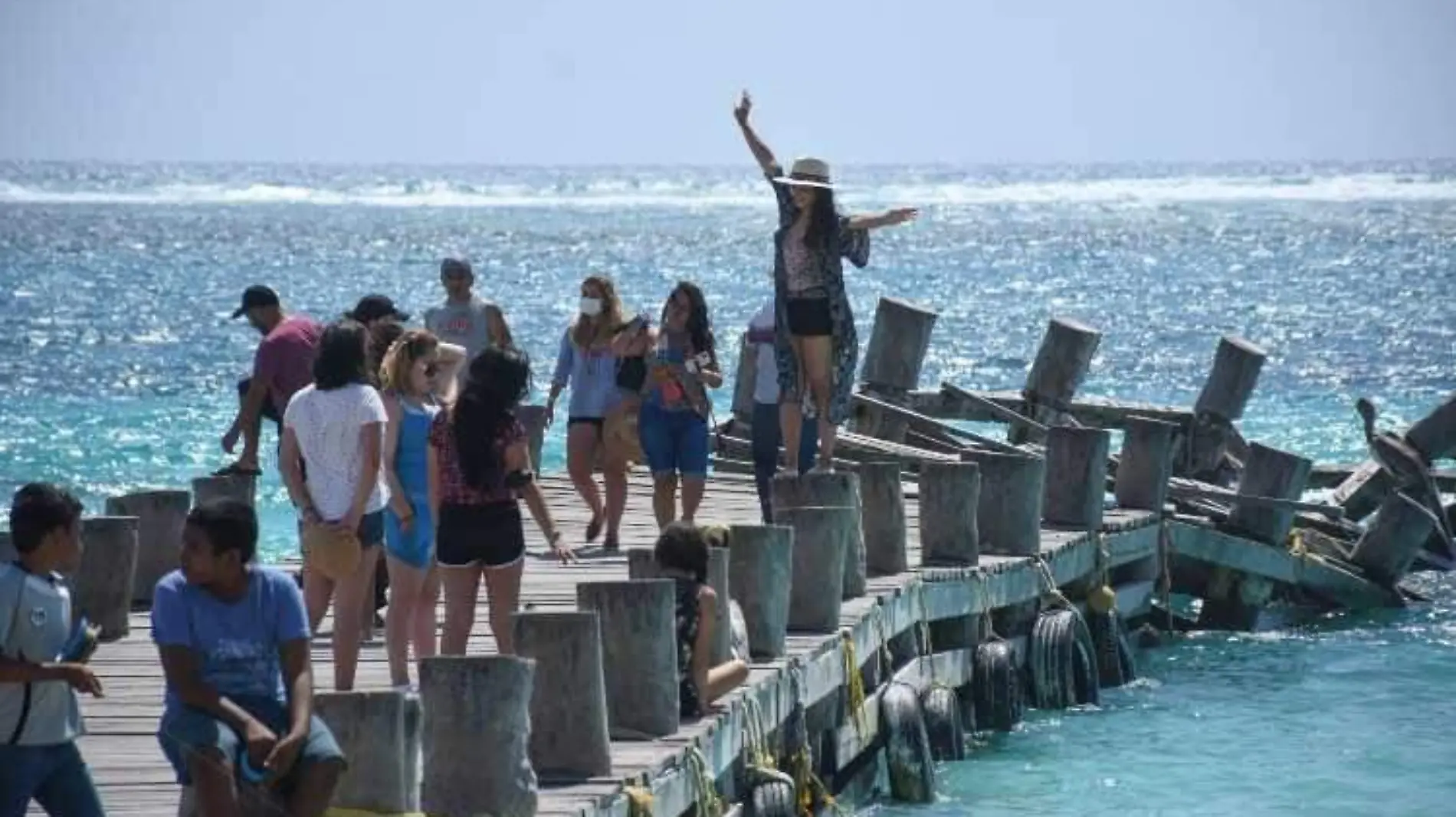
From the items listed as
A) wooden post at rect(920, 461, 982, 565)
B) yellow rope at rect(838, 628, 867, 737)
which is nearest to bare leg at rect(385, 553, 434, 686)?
yellow rope at rect(838, 628, 867, 737)

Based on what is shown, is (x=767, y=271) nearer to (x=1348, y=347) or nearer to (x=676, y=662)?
(x=1348, y=347)

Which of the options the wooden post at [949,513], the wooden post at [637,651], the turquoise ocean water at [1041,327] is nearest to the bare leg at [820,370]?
the wooden post at [949,513]

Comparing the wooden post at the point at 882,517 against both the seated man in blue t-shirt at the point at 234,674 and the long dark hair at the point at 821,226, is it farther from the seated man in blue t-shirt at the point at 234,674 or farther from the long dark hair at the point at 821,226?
the seated man in blue t-shirt at the point at 234,674

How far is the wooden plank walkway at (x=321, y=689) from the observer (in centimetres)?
1184

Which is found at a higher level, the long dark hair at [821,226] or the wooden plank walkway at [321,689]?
the long dark hair at [821,226]

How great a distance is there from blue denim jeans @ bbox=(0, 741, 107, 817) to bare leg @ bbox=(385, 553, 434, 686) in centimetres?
263

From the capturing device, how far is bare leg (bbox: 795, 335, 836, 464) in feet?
56.5

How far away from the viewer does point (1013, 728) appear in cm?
1858

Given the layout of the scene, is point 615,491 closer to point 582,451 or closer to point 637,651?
point 582,451

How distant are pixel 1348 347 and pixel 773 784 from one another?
136 ft

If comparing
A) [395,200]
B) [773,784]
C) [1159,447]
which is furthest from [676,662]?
[395,200]

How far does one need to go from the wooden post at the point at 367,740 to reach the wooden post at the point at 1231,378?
12.3 meters

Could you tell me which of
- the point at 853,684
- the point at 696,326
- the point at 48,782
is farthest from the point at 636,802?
the point at 696,326

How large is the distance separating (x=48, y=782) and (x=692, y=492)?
7.02 metres
